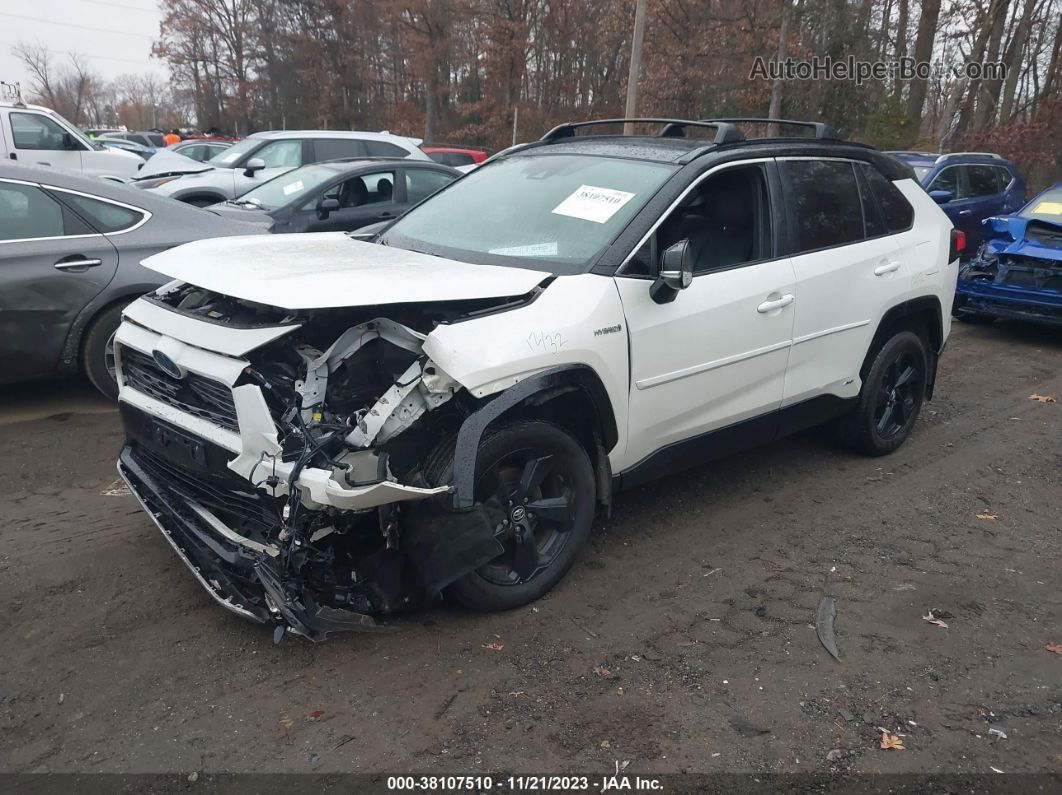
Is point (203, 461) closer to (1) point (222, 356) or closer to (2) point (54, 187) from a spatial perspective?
(1) point (222, 356)

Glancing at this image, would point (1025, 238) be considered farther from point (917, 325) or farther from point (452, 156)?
point (452, 156)

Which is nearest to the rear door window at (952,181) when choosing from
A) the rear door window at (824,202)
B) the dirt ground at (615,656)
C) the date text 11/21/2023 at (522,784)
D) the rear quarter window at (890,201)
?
the rear quarter window at (890,201)

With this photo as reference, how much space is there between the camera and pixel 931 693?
3059mm

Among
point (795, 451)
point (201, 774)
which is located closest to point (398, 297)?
point (201, 774)

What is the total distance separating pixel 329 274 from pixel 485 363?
2.35ft

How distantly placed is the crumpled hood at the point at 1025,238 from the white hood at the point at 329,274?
6.79m

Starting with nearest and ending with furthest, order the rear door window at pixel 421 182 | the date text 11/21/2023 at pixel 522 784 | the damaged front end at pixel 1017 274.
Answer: the date text 11/21/2023 at pixel 522 784
the damaged front end at pixel 1017 274
the rear door window at pixel 421 182

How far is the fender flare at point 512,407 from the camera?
295cm

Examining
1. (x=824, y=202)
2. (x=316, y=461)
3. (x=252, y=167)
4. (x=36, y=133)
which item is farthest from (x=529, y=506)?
(x=36, y=133)

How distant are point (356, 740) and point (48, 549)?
207cm

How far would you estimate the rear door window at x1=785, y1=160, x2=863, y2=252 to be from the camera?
14.6ft

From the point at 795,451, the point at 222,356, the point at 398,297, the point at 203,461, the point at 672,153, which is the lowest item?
the point at 795,451

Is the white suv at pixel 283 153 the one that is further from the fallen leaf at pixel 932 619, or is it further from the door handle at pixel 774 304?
the fallen leaf at pixel 932 619

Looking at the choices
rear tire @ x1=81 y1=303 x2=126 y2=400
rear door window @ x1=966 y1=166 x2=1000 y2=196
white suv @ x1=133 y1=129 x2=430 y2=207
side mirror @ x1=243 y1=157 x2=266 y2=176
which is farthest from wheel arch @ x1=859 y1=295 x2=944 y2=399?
side mirror @ x1=243 y1=157 x2=266 y2=176
